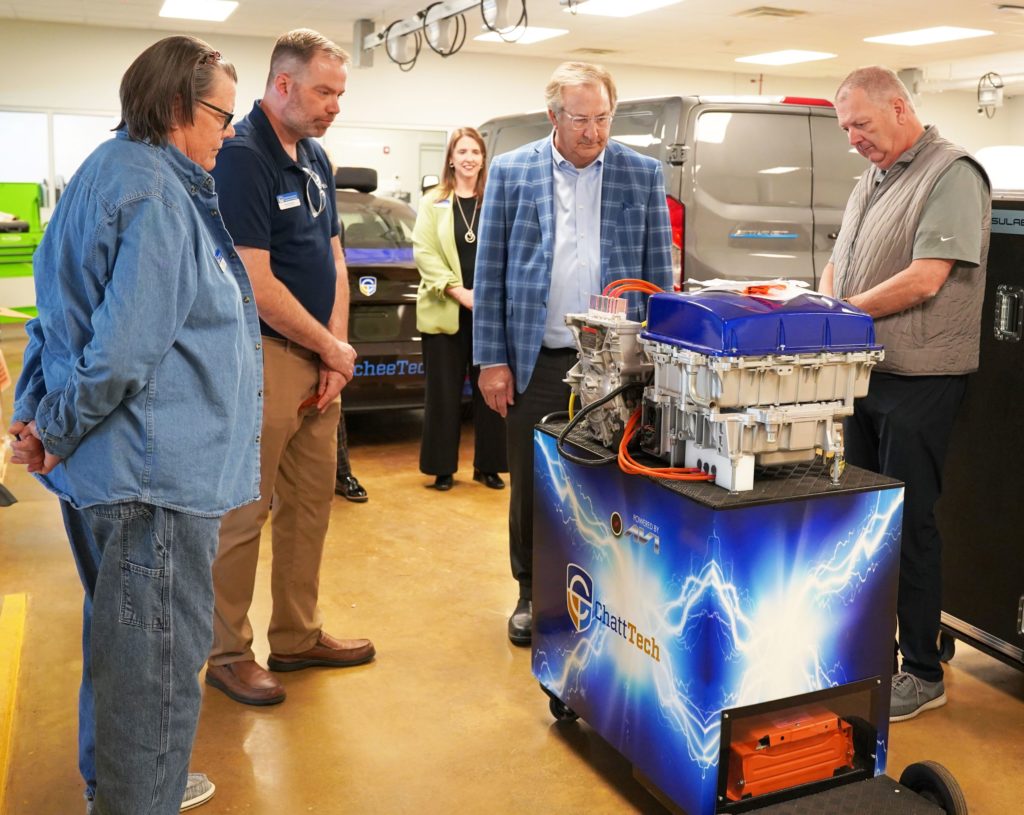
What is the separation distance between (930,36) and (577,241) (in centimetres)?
1287

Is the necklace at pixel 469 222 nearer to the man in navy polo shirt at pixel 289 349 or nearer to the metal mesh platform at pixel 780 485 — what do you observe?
the man in navy polo shirt at pixel 289 349

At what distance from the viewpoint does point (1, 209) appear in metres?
13.2

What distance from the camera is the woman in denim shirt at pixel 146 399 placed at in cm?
Result: 197

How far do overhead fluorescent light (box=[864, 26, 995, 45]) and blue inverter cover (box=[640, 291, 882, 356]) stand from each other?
42.3 feet

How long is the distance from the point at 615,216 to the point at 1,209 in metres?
12.0

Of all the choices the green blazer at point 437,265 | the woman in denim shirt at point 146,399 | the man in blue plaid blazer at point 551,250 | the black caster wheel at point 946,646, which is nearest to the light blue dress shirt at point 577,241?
the man in blue plaid blazer at point 551,250

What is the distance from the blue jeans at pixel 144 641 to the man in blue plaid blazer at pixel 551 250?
1.50 meters

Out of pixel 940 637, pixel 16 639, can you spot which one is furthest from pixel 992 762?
pixel 16 639

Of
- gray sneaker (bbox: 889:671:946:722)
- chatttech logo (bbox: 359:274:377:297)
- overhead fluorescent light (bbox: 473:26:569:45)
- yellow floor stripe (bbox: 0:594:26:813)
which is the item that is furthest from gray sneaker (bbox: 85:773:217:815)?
overhead fluorescent light (bbox: 473:26:569:45)

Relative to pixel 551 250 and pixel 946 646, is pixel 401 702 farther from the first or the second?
pixel 946 646

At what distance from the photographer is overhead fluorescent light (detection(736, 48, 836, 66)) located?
15.8 m

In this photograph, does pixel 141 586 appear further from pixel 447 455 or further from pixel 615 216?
pixel 447 455

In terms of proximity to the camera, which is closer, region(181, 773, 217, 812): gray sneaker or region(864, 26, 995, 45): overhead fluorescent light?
region(181, 773, 217, 812): gray sneaker

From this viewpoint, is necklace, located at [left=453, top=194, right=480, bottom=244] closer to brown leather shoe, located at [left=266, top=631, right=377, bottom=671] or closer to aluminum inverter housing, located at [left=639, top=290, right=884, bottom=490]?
brown leather shoe, located at [left=266, top=631, right=377, bottom=671]
